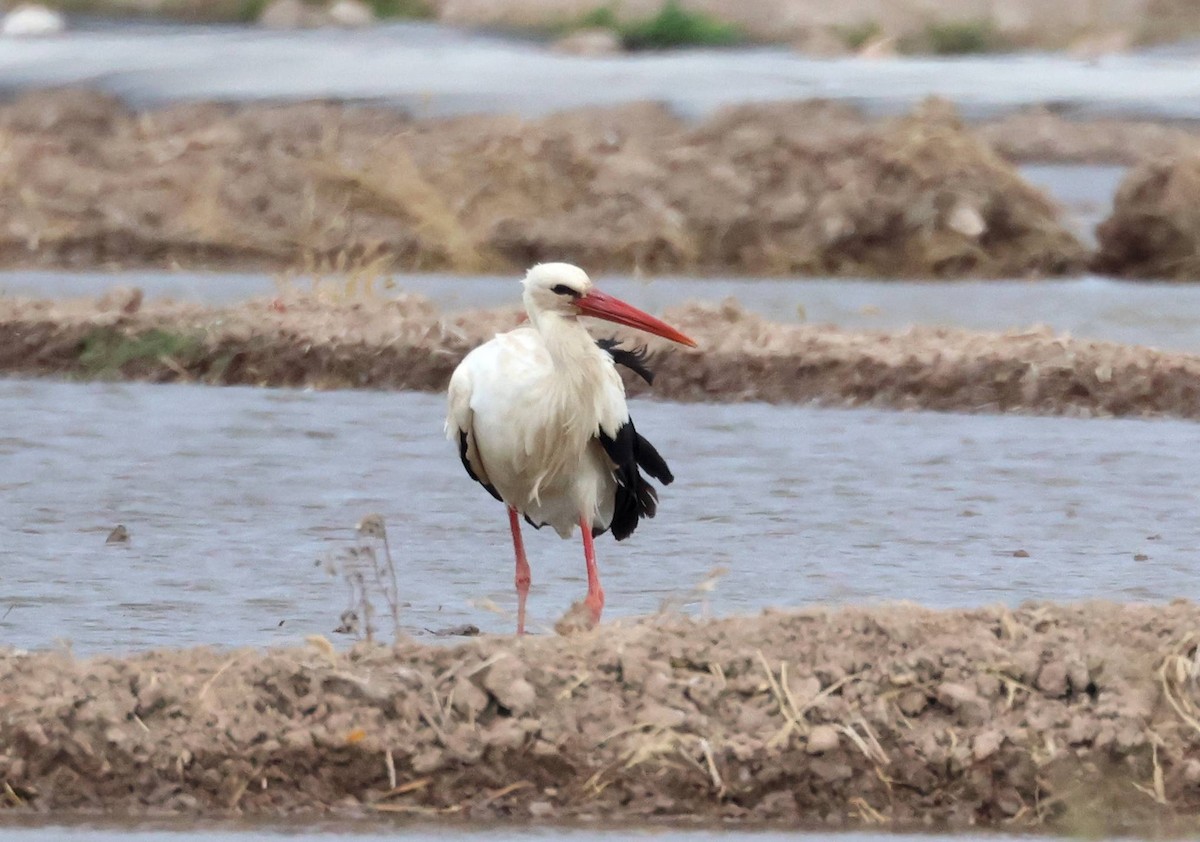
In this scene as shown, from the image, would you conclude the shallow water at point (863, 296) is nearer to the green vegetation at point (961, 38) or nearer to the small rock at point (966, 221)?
the small rock at point (966, 221)

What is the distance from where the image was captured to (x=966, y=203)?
22.9 meters

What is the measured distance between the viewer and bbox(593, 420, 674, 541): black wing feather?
8172 millimetres

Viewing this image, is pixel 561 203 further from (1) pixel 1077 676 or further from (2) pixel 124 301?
(1) pixel 1077 676

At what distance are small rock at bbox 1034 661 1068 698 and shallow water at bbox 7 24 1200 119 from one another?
75.9 feet

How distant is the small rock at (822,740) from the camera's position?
6.09 m

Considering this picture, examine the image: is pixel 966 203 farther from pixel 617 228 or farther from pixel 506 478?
pixel 506 478

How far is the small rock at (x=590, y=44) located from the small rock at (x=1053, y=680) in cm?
3457

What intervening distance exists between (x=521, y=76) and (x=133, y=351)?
2028 cm

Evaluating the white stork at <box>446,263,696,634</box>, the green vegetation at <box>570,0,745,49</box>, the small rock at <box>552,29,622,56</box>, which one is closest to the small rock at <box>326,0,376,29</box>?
the green vegetation at <box>570,0,745,49</box>

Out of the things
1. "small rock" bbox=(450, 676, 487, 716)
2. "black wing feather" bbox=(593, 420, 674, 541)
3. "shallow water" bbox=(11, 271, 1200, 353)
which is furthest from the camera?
"shallow water" bbox=(11, 271, 1200, 353)

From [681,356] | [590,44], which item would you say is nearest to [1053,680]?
[681,356]

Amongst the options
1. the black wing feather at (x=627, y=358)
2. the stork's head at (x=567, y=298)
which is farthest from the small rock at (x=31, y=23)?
the stork's head at (x=567, y=298)

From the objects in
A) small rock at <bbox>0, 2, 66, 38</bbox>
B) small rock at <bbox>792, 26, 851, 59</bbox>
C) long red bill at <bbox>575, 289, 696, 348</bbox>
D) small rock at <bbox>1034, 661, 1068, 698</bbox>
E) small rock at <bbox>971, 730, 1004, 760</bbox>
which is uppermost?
long red bill at <bbox>575, 289, 696, 348</bbox>

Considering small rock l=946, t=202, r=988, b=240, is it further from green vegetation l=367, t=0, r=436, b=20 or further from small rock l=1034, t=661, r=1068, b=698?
green vegetation l=367, t=0, r=436, b=20
